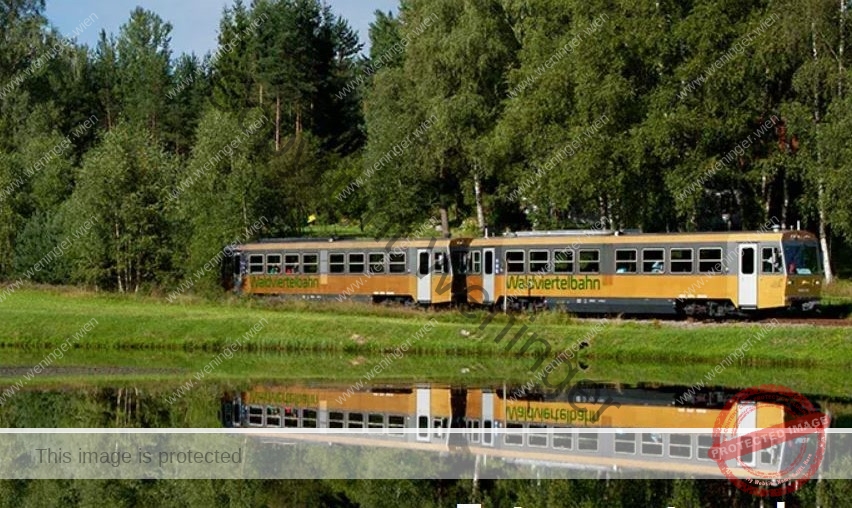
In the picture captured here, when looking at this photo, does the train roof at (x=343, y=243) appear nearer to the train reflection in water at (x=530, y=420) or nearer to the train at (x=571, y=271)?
the train at (x=571, y=271)

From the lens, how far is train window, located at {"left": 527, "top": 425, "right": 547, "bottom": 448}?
19975 mm

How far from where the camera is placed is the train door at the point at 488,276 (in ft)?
144

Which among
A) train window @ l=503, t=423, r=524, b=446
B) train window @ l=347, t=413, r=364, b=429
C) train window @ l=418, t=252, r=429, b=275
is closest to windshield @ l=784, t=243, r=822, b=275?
train window @ l=418, t=252, r=429, b=275

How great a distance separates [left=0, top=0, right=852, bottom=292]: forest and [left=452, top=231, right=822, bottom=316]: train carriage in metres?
5.39

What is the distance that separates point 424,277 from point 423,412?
21.5m

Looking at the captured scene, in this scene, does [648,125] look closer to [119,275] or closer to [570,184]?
[570,184]

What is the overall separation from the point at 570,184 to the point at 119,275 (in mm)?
19427

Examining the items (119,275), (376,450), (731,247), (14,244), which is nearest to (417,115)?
(119,275)

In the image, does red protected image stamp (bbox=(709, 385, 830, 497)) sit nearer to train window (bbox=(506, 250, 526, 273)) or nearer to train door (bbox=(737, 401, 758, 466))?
train door (bbox=(737, 401, 758, 466))

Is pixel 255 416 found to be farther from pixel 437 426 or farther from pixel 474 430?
pixel 474 430

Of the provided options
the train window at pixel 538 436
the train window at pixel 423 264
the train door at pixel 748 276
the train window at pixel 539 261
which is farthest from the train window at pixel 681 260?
the train window at pixel 538 436

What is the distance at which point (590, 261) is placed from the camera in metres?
41.1

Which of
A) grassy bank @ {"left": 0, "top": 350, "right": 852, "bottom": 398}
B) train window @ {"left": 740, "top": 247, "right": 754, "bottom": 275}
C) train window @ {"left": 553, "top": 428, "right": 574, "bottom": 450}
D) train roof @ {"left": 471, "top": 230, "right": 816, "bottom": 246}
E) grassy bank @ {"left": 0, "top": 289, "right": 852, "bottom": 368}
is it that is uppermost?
train roof @ {"left": 471, "top": 230, "right": 816, "bottom": 246}

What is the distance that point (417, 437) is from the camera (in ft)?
67.8
